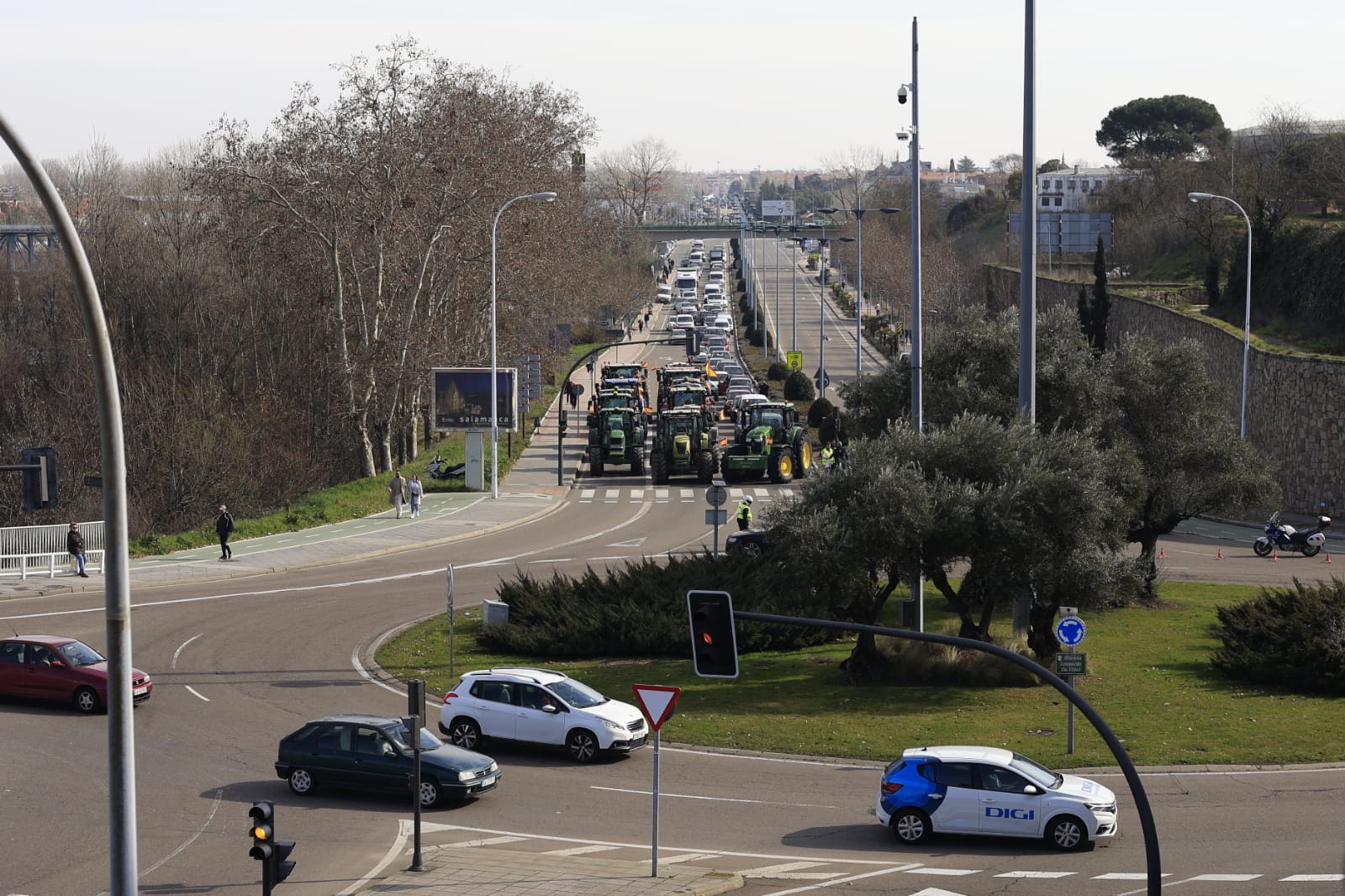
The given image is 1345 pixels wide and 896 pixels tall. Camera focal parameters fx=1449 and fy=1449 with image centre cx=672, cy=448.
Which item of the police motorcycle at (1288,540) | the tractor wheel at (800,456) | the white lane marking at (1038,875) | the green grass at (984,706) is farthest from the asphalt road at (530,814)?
the tractor wheel at (800,456)

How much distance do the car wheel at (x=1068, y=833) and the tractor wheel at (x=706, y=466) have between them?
36.2 m

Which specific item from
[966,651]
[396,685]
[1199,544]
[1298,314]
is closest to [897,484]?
[966,651]

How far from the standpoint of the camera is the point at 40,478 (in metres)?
14.1

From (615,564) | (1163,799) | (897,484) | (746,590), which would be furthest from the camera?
(615,564)

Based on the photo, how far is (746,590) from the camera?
2977 centimetres

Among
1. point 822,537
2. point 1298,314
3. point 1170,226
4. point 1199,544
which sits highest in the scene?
point 1170,226

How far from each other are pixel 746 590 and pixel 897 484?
559 cm

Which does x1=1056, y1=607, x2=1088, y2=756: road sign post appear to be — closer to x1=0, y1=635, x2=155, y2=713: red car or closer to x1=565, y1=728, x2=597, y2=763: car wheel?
x1=565, y1=728, x2=597, y2=763: car wheel

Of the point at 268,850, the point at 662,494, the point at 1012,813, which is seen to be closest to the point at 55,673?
the point at 268,850

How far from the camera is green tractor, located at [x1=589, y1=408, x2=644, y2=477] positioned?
56.5m

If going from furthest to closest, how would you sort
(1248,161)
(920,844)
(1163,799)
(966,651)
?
(1248,161)
(966,651)
(1163,799)
(920,844)

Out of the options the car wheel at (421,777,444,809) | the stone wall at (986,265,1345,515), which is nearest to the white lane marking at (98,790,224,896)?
the car wheel at (421,777,444,809)

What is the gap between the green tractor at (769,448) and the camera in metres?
53.5

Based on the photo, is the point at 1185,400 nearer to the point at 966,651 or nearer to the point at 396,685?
the point at 966,651
